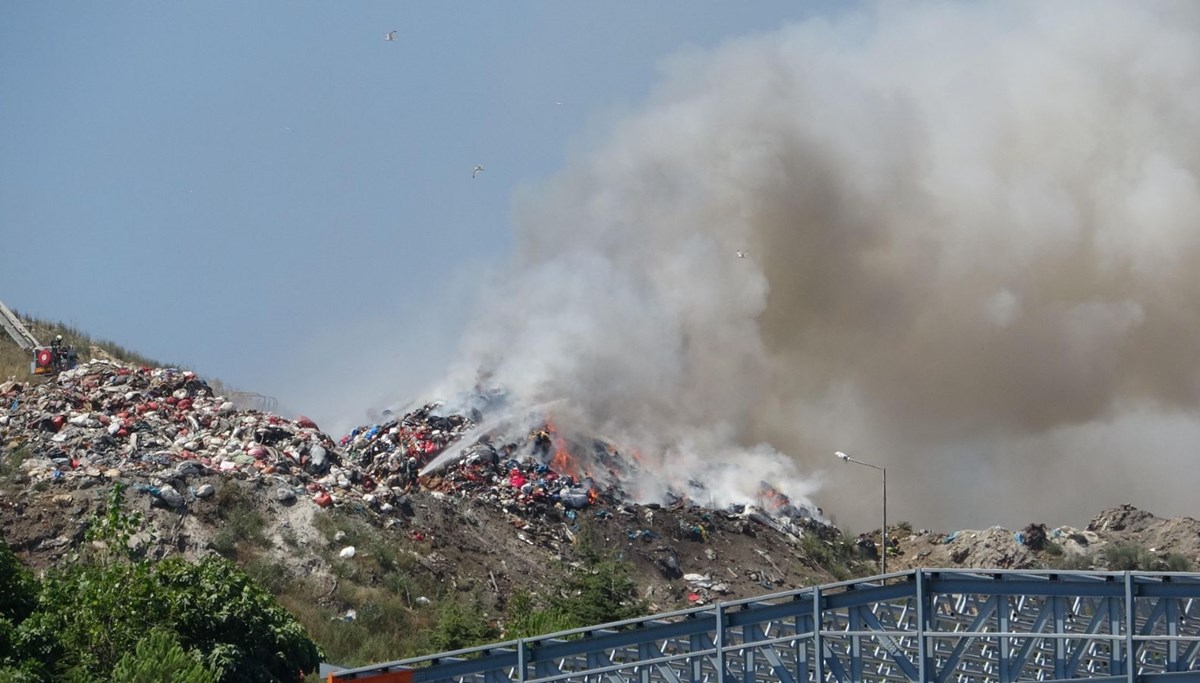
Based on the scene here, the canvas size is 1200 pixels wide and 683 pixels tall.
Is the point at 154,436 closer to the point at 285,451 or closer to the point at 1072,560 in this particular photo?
the point at 285,451

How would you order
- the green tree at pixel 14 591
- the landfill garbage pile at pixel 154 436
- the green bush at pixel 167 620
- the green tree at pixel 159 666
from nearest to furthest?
1. the green tree at pixel 159 666
2. the green bush at pixel 167 620
3. the green tree at pixel 14 591
4. the landfill garbage pile at pixel 154 436

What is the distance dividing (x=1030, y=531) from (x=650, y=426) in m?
16.0

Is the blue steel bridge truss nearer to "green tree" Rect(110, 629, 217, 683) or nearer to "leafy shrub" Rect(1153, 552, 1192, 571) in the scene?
"green tree" Rect(110, 629, 217, 683)

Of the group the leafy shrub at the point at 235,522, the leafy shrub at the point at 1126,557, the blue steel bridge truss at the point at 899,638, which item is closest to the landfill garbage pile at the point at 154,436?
the leafy shrub at the point at 235,522

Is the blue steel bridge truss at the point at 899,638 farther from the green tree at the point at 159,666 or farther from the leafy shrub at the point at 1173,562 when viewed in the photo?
the leafy shrub at the point at 1173,562

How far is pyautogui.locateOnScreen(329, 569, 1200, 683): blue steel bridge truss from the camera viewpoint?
31266 millimetres

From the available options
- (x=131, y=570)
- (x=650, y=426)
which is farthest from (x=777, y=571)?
(x=131, y=570)

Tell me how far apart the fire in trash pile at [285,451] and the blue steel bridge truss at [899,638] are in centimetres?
2694

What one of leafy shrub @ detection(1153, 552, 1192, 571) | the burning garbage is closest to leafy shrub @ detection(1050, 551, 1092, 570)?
leafy shrub @ detection(1153, 552, 1192, 571)

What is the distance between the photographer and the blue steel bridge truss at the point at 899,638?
103 feet

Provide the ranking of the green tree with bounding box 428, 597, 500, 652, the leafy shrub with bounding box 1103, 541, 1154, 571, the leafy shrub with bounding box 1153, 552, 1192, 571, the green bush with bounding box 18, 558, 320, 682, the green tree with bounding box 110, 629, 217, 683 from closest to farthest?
the green tree with bounding box 110, 629, 217, 683 → the green bush with bounding box 18, 558, 320, 682 → the green tree with bounding box 428, 597, 500, 652 → the leafy shrub with bounding box 1103, 541, 1154, 571 → the leafy shrub with bounding box 1153, 552, 1192, 571

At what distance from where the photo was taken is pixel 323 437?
225 feet

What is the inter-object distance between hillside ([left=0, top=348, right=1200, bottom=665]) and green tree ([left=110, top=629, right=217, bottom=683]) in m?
13.1

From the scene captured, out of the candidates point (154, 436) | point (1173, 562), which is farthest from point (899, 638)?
point (154, 436)
